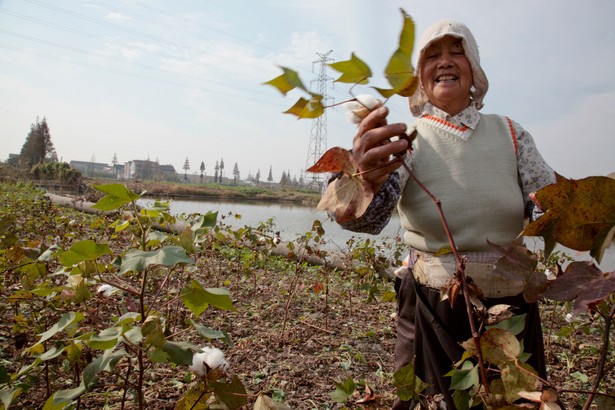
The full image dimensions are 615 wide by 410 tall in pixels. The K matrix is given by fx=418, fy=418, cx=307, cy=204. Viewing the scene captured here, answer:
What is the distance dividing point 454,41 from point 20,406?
5.97 ft

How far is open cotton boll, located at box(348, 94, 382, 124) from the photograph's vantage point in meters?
0.52

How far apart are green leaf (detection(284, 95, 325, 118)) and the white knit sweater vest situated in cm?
69

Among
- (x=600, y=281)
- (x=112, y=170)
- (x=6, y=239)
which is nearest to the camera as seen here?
(x=600, y=281)

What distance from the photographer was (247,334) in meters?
2.53

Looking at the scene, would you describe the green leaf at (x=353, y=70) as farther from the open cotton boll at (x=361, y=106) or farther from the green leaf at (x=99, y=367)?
the green leaf at (x=99, y=367)

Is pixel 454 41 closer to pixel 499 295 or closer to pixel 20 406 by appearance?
pixel 499 295

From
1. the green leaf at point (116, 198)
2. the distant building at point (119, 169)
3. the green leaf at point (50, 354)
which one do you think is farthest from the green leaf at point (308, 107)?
the distant building at point (119, 169)

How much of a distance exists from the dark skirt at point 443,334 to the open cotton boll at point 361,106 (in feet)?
2.10

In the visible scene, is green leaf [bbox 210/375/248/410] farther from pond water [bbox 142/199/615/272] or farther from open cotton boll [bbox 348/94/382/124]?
open cotton boll [bbox 348/94/382/124]

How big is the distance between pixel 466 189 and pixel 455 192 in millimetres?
28

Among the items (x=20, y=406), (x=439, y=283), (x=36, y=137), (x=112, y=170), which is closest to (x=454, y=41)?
(x=439, y=283)

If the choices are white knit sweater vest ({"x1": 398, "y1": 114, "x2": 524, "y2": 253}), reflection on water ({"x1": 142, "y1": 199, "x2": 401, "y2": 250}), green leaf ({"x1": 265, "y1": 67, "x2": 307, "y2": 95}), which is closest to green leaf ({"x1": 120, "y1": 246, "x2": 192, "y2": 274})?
green leaf ({"x1": 265, "y1": 67, "x2": 307, "y2": 95})

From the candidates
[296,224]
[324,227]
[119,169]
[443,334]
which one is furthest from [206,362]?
[119,169]

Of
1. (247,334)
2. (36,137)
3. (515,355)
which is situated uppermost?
(36,137)
